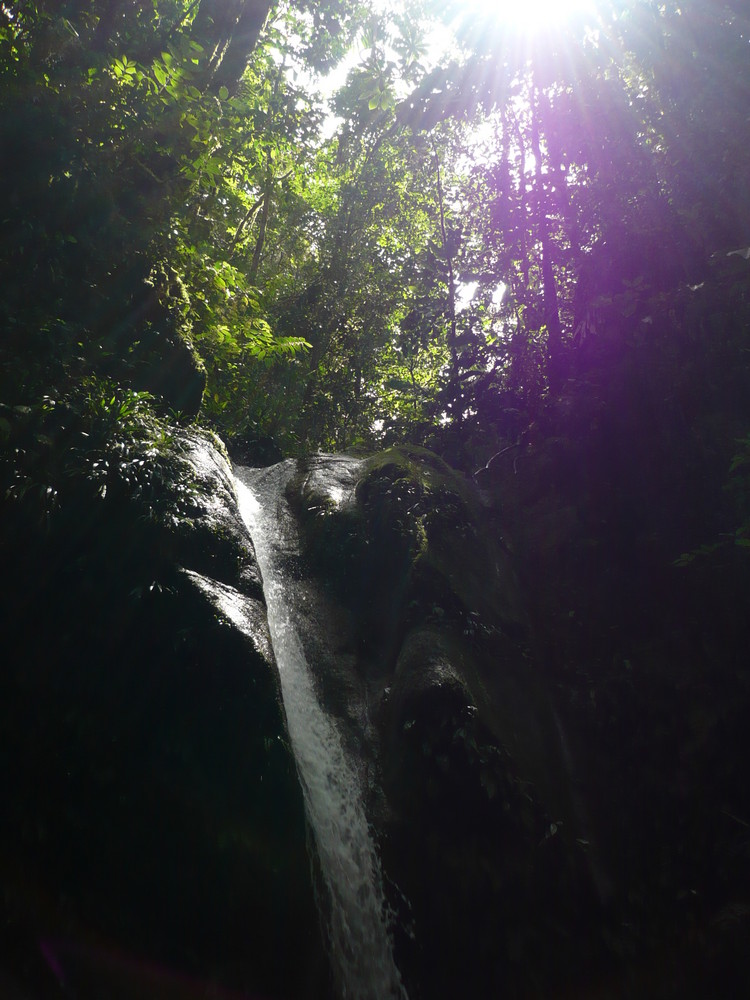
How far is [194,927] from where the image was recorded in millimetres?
3762

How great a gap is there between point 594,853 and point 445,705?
1.78 meters

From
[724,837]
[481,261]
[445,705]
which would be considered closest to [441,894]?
[445,705]

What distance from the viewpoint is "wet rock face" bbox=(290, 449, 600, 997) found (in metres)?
4.58

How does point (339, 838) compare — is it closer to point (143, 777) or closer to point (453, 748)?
point (453, 748)

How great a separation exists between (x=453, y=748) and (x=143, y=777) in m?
2.39

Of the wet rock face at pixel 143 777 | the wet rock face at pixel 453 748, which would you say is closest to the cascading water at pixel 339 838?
the wet rock face at pixel 453 748

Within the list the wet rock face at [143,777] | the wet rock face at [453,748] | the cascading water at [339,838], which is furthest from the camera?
the wet rock face at [453,748]

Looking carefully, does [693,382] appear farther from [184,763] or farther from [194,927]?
[194,927]

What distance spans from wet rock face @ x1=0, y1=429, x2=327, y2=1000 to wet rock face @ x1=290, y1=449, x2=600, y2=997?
3.62 ft

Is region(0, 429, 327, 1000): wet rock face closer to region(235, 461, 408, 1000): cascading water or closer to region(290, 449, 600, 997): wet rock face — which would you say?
region(235, 461, 408, 1000): cascading water

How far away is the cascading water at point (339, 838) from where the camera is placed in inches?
166

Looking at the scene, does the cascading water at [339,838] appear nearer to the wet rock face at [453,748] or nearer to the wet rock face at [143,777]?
the wet rock face at [453,748]

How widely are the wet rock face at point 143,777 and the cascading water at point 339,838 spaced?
0.37 m

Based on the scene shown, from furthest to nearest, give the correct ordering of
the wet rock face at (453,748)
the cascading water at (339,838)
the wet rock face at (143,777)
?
1. the wet rock face at (453,748)
2. the cascading water at (339,838)
3. the wet rock face at (143,777)
